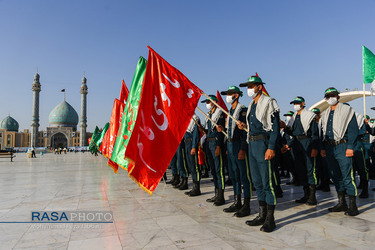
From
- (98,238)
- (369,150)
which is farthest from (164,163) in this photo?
(369,150)

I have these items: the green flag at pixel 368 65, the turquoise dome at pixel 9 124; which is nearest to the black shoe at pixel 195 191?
the green flag at pixel 368 65

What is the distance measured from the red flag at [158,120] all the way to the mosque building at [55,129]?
3261 inches

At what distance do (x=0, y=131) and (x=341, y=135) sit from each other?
106720mm

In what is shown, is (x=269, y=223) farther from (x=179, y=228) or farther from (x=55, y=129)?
(x=55, y=129)

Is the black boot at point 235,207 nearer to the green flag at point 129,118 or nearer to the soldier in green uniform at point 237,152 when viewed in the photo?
the soldier in green uniform at point 237,152

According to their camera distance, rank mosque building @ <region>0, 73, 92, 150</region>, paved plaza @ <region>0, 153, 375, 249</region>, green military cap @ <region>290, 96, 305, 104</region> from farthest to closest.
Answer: mosque building @ <region>0, 73, 92, 150</region>
green military cap @ <region>290, 96, 305, 104</region>
paved plaza @ <region>0, 153, 375, 249</region>

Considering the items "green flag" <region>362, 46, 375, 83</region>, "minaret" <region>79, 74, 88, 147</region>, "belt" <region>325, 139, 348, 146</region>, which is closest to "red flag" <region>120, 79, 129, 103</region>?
"belt" <region>325, 139, 348, 146</region>

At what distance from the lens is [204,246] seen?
288 centimetres

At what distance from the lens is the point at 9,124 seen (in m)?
93.2

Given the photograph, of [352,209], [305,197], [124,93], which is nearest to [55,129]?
[124,93]

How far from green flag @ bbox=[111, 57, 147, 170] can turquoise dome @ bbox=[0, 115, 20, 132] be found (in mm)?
105047

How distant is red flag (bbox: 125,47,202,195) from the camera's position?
4.16 m

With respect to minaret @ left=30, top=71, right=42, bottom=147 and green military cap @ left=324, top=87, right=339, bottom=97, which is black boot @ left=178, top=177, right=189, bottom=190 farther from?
minaret @ left=30, top=71, right=42, bottom=147

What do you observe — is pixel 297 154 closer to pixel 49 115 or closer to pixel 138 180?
pixel 138 180
